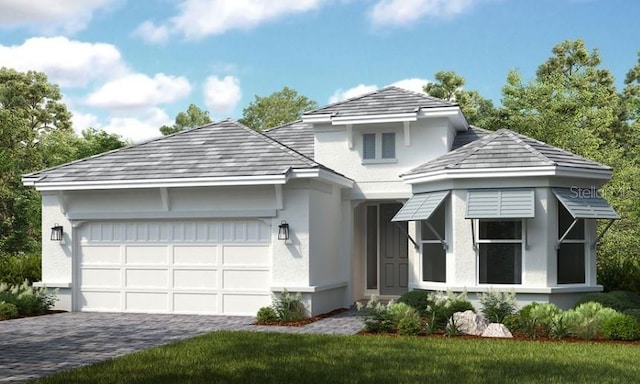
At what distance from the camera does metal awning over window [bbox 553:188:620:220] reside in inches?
613

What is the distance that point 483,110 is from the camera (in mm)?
38969

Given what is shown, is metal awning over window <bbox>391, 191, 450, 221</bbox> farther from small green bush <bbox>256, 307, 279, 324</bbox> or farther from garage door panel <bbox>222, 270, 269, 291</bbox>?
small green bush <bbox>256, 307, 279, 324</bbox>

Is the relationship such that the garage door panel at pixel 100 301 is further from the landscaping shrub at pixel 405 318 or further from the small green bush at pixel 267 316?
the landscaping shrub at pixel 405 318

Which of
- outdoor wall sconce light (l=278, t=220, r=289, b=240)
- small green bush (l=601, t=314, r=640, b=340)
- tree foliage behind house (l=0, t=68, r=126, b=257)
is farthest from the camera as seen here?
tree foliage behind house (l=0, t=68, r=126, b=257)

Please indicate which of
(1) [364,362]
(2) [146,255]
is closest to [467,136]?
(2) [146,255]

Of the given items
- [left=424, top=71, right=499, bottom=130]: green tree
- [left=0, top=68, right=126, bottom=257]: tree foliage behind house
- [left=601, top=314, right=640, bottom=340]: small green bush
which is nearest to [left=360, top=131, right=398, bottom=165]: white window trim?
[left=601, top=314, right=640, bottom=340]: small green bush

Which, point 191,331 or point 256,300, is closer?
point 191,331

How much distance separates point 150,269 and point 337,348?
7360mm

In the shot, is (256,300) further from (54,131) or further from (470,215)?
(54,131)

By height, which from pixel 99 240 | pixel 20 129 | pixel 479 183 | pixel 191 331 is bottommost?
pixel 191 331

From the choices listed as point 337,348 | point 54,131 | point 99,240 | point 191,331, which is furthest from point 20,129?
point 337,348

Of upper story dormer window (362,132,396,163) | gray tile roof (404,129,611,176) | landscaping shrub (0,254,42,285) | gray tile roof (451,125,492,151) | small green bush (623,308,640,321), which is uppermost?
gray tile roof (451,125,492,151)

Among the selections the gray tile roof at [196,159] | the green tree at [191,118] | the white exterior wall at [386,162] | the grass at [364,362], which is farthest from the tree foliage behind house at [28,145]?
the grass at [364,362]

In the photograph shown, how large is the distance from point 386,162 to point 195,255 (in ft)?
18.2
